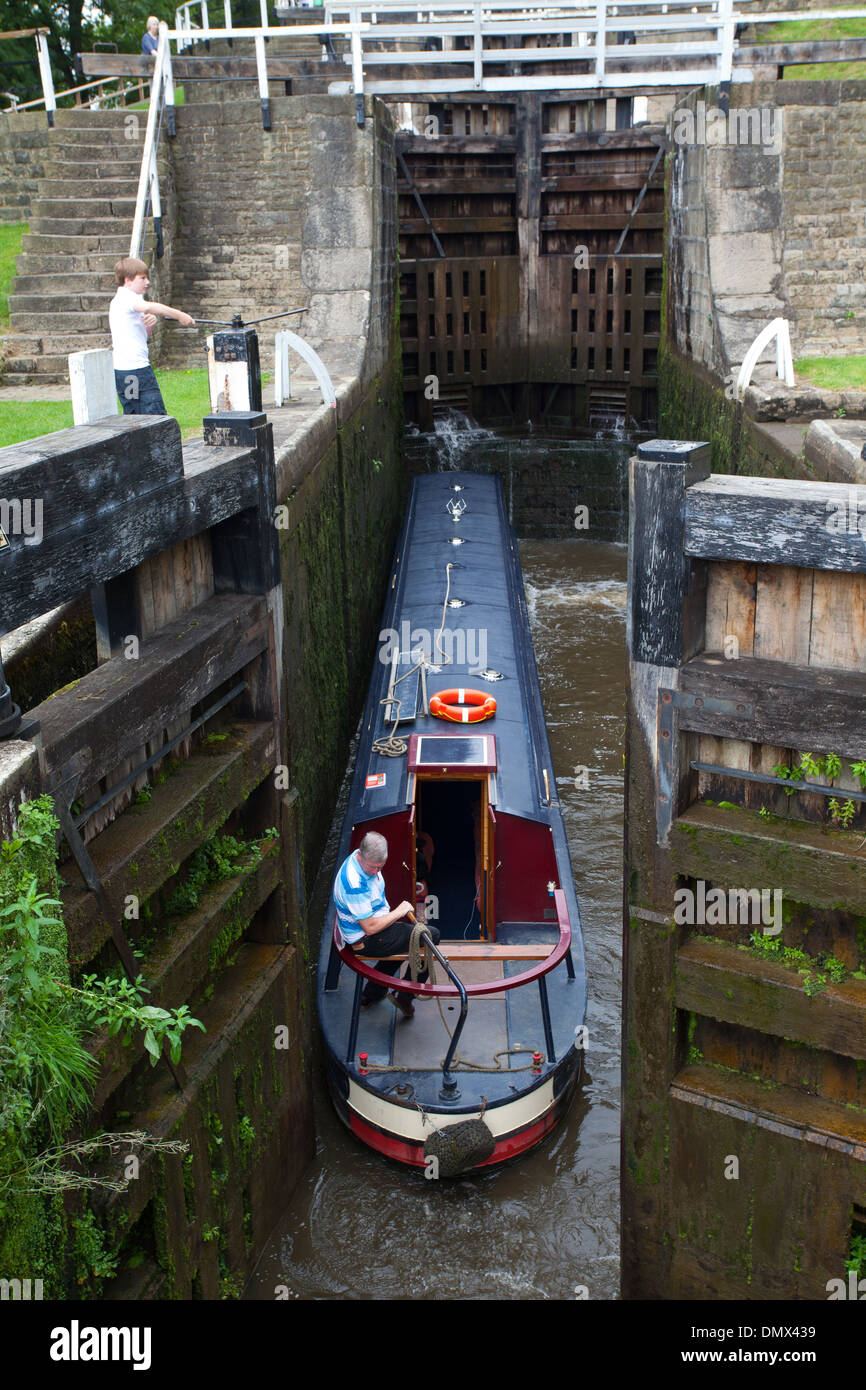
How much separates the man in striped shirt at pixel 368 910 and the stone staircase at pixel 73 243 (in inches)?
291

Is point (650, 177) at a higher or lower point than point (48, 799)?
higher

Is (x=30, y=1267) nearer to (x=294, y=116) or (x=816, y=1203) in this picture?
(x=816, y=1203)

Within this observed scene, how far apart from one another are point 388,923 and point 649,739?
245 cm

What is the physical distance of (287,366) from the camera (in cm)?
1028

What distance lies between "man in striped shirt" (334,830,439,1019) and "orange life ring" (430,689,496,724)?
1999 mm

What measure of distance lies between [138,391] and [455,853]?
4100 millimetres

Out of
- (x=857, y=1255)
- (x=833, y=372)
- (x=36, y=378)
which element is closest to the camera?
(x=857, y=1255)

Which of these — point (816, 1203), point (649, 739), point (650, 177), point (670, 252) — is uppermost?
point (650, 177)

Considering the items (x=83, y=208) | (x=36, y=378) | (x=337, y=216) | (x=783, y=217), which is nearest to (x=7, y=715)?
(x=36, y=378)

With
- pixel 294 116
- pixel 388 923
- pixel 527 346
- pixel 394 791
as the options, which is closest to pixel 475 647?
pixel 394 791

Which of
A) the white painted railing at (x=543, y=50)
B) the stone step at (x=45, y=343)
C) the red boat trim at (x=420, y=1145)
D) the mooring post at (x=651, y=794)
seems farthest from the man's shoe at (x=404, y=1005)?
the white painted railing at (x=543, y=50)

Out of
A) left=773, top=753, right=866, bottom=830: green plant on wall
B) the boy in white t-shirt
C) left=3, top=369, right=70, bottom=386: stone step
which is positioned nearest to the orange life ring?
the boy in white t-shirt

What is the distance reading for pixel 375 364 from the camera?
14453mm

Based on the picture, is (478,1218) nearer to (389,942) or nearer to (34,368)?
(389,942)
